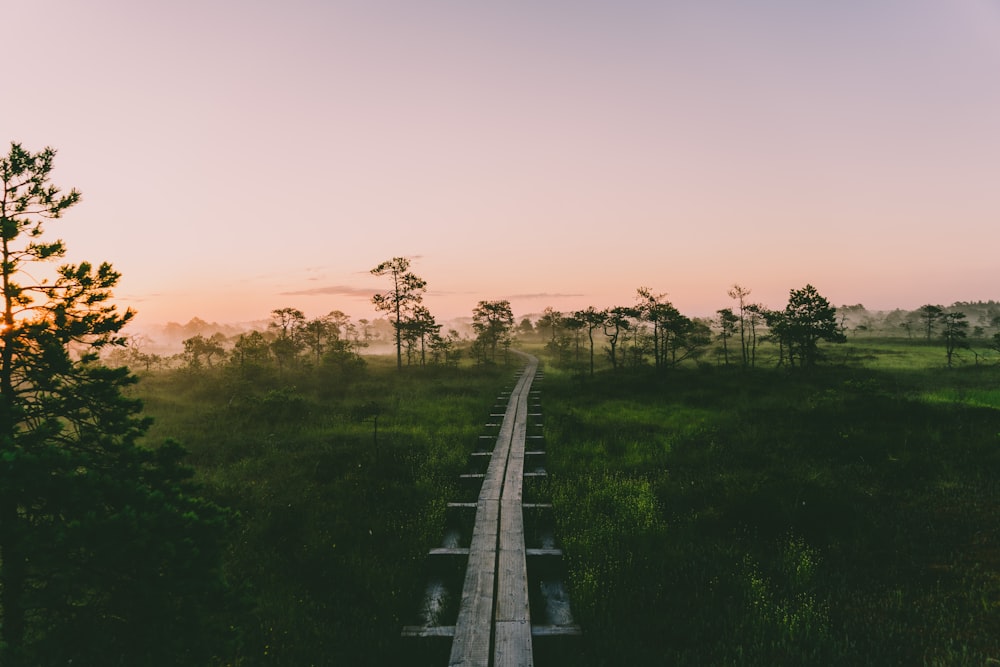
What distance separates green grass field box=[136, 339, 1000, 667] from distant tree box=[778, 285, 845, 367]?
484 inches

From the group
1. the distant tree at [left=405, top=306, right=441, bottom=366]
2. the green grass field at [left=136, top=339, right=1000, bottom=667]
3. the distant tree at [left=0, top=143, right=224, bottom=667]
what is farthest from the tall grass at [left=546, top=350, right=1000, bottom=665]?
the distant tree at [left=405, top=306, right=441, bottom=366]

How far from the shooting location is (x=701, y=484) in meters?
9.39

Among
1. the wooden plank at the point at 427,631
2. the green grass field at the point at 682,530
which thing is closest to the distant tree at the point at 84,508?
the green grass field at the point at 682,530

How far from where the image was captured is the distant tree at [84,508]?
279 centimetres

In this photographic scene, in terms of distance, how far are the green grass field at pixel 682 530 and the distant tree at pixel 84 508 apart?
53cm

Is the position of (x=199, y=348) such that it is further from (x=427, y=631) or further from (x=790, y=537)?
(x=790, y=537)

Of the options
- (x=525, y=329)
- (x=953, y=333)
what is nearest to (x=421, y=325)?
(x=953, y=333)

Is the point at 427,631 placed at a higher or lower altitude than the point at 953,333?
lower

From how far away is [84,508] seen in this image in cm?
301

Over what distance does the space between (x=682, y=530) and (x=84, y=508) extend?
314 inches

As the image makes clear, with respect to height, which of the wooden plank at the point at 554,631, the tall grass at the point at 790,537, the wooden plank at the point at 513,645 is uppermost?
the wooden plank at the point at 513,645

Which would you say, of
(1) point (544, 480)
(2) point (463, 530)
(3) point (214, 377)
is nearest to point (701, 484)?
(1) point (544, 480)

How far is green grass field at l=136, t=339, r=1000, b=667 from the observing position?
4812 millimetres

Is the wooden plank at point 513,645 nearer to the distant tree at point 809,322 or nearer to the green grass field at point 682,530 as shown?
the green grass field at point 682,530
